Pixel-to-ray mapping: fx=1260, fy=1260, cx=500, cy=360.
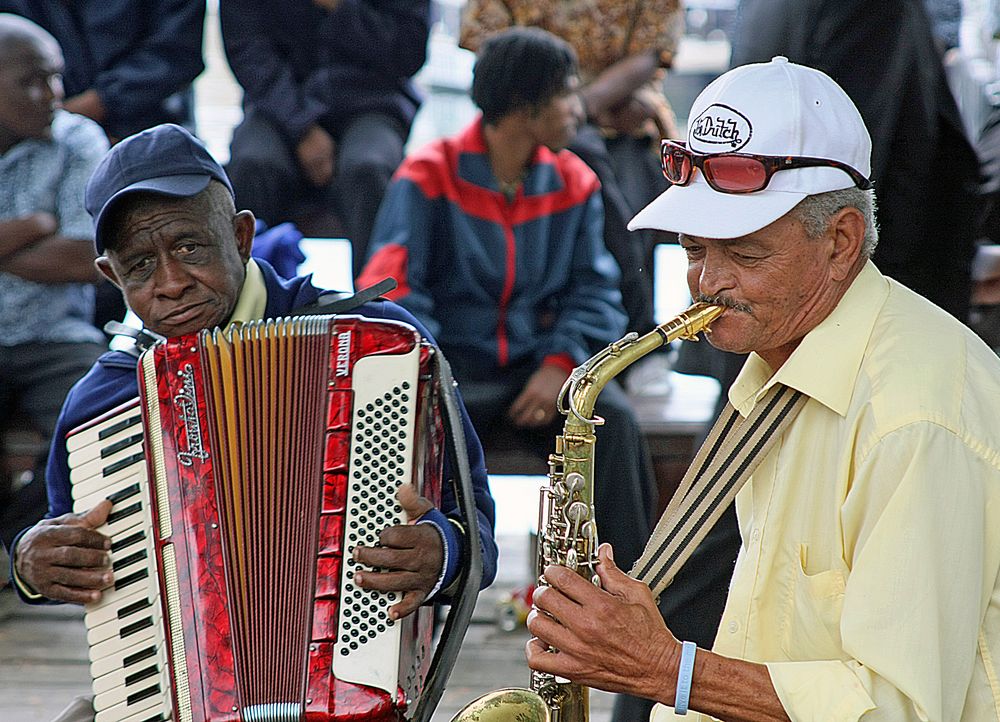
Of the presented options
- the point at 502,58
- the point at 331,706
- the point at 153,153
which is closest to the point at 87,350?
the point at 502,58

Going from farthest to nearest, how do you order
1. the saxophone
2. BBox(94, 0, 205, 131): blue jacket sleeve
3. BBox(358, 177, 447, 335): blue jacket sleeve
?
BBox(94, 0, 205, 131): blue jacket sleeve
BBox(358, 177, 447, 335): blue jacket sleeve
the saxophone

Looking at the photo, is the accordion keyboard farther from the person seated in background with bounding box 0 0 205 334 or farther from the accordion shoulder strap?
the person seated in background with bounding box 0 0 205 334

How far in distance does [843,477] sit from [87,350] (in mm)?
3116

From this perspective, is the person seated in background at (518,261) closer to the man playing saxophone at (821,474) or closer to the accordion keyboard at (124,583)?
the accordion keyboard at (124,583)

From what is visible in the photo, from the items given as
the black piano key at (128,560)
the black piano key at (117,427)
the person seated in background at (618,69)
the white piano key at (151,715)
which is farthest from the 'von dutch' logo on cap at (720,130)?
the person seated in background at (618,69)

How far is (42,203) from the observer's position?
426 centimetres

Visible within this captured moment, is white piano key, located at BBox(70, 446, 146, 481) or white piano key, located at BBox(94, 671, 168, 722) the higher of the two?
white piano key, located at BBox(70, 446, 146, 481)

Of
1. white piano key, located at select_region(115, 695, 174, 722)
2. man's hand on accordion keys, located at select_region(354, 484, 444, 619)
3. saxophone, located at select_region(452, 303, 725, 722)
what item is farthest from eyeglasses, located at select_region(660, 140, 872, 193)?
white piano key, located at select_region(115, 695, 174, 722)

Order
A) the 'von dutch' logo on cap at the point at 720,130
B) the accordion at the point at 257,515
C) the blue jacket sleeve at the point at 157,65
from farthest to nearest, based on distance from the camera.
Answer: the blue jacket sleeve at the point at 157,65 < the accordion at the point at 257,515 < the 'von dutch' logo on cap at the point at 720,130

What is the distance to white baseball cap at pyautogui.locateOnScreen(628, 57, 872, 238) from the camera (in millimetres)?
1813

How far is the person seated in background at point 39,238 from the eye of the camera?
4.18m

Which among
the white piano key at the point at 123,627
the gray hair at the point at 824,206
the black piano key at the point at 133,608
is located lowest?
the white piano key at the point at 123,627

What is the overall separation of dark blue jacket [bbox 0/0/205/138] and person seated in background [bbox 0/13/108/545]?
1.35ft

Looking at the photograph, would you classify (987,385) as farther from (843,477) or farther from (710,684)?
(710,684)
